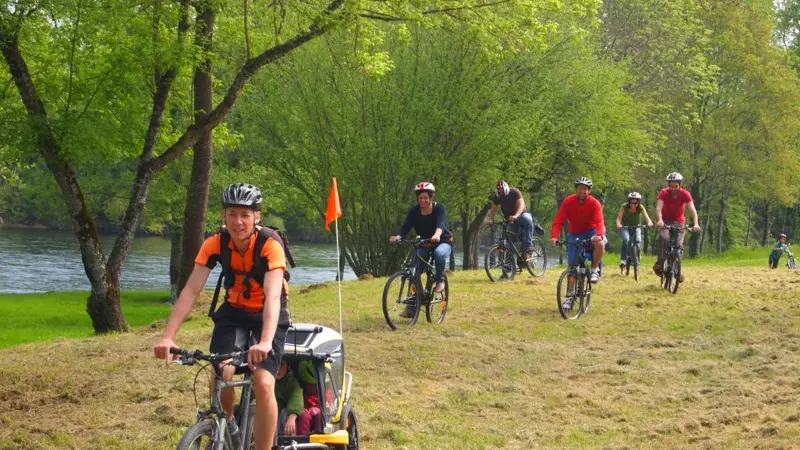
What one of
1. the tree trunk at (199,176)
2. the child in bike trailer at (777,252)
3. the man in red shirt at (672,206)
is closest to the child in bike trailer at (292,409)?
the tree trunk at (199,176)

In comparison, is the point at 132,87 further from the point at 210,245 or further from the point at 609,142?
the point at 609,142

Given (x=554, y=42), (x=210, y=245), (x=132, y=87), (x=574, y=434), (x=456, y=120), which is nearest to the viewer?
(x=210, y=245)

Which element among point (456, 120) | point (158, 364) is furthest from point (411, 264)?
point (456, 120)

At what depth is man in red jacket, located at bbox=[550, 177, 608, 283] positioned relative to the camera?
15062mm

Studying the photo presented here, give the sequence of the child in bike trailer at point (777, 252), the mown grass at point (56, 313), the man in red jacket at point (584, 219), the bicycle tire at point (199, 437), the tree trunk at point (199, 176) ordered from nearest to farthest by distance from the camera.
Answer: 1. the bicycle tire at point (199, 437)
2. the man in red jacket at point (584, 219)
3. the tree trunk at point (199, 176)
4. the mown grass at point (56, 313)
5. the child in bike trailer at point (777, 252)

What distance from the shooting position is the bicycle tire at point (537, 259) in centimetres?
2130

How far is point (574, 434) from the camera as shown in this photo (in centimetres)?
877

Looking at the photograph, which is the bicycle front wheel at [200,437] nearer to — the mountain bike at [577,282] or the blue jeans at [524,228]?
the mountain bike at [577,282]

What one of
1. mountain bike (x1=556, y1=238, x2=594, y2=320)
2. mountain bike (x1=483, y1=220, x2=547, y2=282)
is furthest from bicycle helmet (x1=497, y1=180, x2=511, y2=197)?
mountain bike (x1=556, y1=238, x2=594, y2=320)

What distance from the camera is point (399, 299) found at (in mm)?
13906

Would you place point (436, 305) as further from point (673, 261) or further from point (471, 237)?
point (471, 237)

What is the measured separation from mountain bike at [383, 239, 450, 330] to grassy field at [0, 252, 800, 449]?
0.30 meters

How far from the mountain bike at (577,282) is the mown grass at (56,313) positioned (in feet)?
33.9

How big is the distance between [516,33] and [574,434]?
10.1 metres
